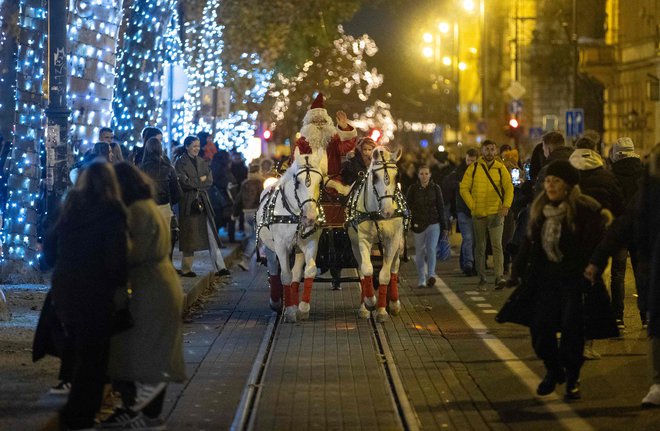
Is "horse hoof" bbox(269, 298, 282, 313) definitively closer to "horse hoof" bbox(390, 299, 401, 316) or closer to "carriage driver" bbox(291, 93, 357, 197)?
"horse hoof" bbox(390, 299, 401, 316)

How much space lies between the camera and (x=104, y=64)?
2267 centimetres

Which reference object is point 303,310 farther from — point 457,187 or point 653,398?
point 457,187

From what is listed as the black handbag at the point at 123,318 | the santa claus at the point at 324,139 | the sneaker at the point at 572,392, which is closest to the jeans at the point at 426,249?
the santa claus at the point at 324,139

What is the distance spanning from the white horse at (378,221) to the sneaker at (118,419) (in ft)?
23.7

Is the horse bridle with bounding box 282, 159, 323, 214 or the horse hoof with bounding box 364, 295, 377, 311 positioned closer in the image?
the horse bridle with bounding box 282, 159, 323, 214

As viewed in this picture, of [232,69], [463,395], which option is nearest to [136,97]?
[463,395]

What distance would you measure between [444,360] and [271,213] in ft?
13.1

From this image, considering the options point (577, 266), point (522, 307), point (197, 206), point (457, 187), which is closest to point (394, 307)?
point (197, 206)

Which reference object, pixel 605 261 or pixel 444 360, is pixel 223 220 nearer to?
pixel 444 360

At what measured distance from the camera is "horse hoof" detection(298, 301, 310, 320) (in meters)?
17.4

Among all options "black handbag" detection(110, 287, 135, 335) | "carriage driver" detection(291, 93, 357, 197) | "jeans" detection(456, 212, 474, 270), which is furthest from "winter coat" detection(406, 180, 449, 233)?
"black handbag" detection(110, 287, 135, 335)

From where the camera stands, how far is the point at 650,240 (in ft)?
37.4

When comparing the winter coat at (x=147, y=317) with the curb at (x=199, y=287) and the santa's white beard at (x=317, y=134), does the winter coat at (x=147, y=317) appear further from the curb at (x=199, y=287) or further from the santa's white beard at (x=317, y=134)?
the curb at (x=199, y=287)

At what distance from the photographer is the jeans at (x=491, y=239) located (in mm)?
21641
